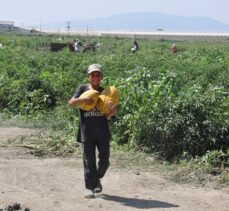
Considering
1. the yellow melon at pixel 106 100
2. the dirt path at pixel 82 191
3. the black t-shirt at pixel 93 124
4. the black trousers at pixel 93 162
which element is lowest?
the dirt path at pixel 82 191

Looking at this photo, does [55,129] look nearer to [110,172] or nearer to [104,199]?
[110,172]

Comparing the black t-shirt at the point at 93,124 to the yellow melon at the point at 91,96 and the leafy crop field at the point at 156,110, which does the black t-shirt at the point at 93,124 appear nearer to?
the yellow melon at the point at 91,96

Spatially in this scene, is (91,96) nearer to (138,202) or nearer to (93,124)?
(93,124)

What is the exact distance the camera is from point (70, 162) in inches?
365

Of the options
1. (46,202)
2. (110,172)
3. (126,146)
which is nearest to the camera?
(46,202)

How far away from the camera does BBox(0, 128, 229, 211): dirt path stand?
6.95 m

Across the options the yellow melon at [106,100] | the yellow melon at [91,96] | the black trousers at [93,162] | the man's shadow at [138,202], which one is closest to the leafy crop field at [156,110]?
the man's shadow at [138,202]

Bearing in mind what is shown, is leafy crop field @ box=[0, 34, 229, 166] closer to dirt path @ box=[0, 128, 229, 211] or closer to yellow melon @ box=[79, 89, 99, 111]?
dirt path @ box=[0, 128, 229, 211]

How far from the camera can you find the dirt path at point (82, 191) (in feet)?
22.8

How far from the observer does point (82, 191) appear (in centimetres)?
755

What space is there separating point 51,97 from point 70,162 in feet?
17.9

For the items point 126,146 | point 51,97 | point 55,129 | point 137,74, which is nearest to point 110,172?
point 126,146

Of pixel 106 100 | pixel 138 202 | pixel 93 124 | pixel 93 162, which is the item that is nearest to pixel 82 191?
pixel 93 162

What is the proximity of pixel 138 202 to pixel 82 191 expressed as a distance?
2.62 ft
